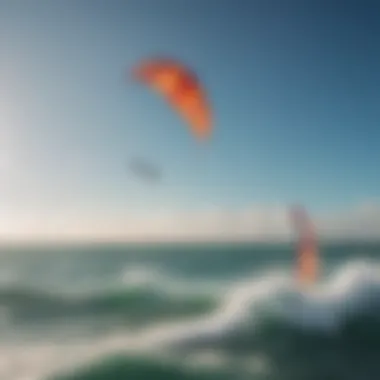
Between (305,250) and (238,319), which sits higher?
(305,250)

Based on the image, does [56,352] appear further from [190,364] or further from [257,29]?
[257,29]

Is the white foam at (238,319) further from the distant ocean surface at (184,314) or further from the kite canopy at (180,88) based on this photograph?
the kite canopy at (180,88)

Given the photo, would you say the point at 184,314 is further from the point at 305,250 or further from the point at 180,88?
the point at 180,88

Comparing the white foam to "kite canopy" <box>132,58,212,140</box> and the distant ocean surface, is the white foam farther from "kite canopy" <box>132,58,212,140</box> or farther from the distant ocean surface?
"kite canopy" <box>132,58,212,140</box>

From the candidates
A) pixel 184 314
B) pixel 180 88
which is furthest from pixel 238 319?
pixel 180 88

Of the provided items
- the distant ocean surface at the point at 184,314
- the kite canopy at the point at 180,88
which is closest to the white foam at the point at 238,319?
the distant ocean surface at the point at 184,314

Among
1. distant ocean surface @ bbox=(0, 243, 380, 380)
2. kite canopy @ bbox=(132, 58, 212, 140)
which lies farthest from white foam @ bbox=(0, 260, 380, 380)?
kite canopy @ bbox=(132, 58, 212, 140)
